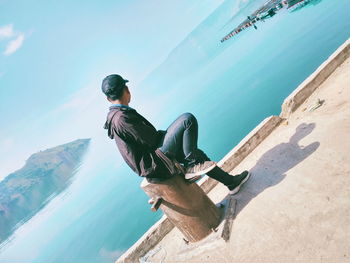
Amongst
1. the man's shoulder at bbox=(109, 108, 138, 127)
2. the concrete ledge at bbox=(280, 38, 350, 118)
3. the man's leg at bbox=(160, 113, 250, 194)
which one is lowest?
the concrete ledge at bbox=(280, 38, 350, 118)

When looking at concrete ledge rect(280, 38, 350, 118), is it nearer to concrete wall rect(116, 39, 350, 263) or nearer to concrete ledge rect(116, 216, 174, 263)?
concrete wall rect(116, 39, 350, 263)

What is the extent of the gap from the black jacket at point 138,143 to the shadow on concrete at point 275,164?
52.9 inches

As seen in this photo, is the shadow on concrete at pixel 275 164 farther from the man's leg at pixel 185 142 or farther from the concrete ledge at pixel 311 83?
the concrete ledge at pixel 311 83

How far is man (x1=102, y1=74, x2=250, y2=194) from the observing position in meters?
2.67

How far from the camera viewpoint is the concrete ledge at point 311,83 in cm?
523

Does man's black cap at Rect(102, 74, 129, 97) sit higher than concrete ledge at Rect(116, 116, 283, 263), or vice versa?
man's black cap at Rect(102, 74, 129, 97)

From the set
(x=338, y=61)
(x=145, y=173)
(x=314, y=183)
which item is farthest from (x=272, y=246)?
(x=338, y=61)

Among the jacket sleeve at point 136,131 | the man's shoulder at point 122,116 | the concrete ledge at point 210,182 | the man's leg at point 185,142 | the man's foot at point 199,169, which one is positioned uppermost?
the man's shoulder at point 122,116

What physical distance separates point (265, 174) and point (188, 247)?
1.66 metres

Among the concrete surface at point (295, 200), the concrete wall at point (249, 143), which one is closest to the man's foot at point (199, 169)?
the concrete surface at point (295, 200)

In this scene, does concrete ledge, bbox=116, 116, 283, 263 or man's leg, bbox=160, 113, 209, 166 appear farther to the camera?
concrete ledge, bbox=116, 116, 283, 263

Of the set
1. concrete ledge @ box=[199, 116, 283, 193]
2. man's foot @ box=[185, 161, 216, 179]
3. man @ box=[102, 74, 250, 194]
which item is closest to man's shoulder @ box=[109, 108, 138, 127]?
man @ box=[102, 74, 250, 194]

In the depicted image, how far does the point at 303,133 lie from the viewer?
394 centimetres

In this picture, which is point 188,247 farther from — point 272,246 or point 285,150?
point 285,150
